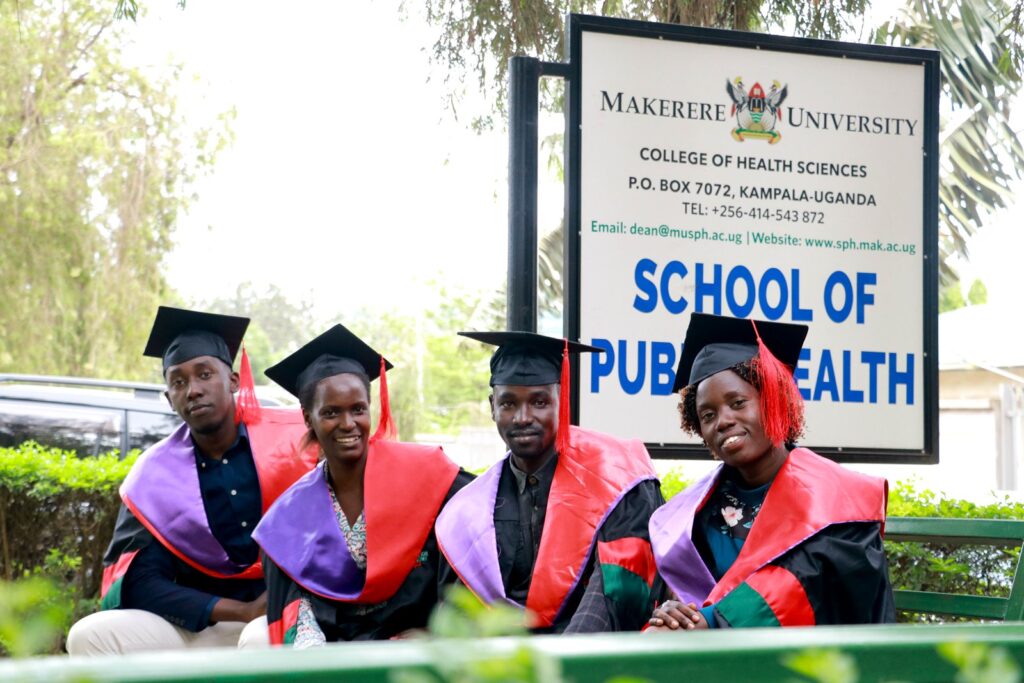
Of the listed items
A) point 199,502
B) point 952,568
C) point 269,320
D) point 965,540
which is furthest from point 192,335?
point 269,320

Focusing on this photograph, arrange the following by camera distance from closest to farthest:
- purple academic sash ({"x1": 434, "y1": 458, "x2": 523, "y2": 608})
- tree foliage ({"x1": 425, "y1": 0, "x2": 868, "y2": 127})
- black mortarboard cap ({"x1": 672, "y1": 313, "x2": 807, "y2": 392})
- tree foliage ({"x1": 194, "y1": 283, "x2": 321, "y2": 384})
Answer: black mortarboard cap ({"x1": 672, "y1": 313, "x2": 807, "y2": 392}), purple academic sash ({"x1": 434, "y1": 458, "x2": 523, "y2": 608}), tree foliage ({"x1": 425, "y1": 0, "x2": 868, "y2": 127}), tree foliage ({"x1": 194, "y1": 283, "x2": 321, "y2": 384})

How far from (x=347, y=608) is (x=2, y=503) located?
3.20 metres

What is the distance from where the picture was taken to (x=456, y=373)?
136 feet

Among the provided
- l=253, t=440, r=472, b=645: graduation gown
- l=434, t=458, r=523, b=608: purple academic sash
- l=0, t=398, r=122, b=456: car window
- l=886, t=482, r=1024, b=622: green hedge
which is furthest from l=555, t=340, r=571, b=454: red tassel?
l=0, t=398, r=122, b=456: car window

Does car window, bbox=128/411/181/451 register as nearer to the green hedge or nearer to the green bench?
the green hedge


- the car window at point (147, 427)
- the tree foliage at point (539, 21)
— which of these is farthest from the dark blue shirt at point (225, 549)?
the car window at point (147, 427)

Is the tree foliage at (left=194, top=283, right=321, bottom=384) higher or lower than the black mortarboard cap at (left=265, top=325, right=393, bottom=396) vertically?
higher

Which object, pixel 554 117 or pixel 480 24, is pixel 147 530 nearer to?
pixel 480 24

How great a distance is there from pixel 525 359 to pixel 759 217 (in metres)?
1.56

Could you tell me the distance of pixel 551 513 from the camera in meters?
4.13

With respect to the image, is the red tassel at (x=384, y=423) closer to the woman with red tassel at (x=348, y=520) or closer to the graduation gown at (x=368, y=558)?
the woman with red tassel at (x=348, y=520)

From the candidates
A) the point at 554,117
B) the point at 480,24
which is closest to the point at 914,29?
the point at 554,117

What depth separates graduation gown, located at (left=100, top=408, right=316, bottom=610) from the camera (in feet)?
15.6

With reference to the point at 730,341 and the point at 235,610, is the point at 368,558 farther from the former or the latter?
the point at 730,341
